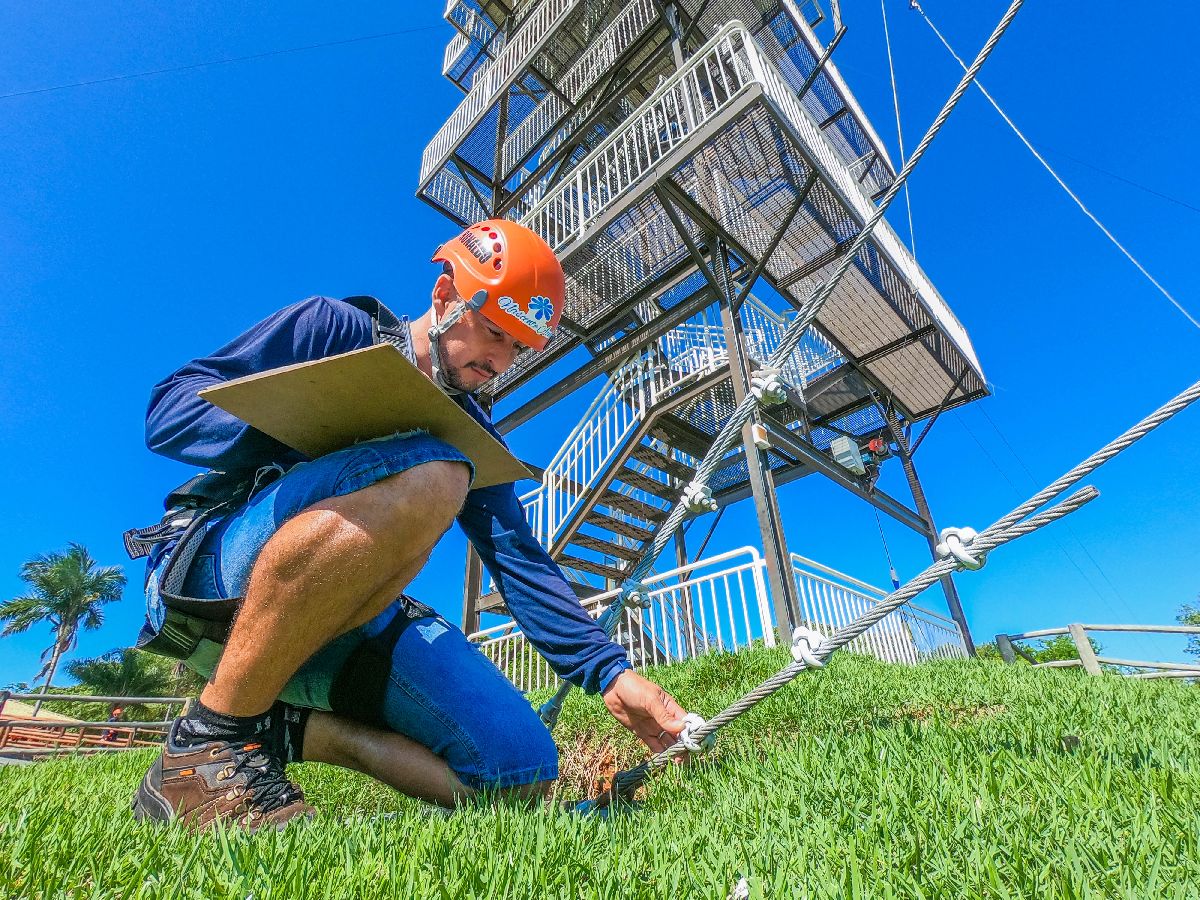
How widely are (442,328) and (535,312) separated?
1.05 ft

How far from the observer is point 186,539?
147 cm

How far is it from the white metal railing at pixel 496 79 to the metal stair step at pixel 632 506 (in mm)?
6334

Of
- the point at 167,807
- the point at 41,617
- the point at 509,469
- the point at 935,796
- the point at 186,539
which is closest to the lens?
the point at 935,796

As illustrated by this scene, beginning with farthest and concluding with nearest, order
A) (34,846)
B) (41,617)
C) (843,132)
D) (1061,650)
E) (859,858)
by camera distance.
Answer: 1. (41,617)
2. (1061,650)
3. (843,132)
4. (34,846)
5. (859,858)

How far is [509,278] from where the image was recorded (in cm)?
195

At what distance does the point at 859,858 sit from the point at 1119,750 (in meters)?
0.92

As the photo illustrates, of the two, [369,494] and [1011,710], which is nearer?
[369,494]

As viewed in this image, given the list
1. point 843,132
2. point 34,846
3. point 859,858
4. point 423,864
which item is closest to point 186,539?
point 34,846

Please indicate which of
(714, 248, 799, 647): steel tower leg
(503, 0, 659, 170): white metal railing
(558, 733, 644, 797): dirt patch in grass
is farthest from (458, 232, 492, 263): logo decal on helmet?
(503, 0, 659, 170): white metal railing

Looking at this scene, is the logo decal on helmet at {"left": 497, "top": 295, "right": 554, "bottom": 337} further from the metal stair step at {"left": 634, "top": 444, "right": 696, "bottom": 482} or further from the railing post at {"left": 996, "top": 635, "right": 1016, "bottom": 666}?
the railing post at {"left": 996, "top": 635, "right": 1016, "bottom": 666}

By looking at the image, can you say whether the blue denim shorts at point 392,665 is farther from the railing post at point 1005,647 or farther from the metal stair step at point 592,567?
the railing post at point 1005,647

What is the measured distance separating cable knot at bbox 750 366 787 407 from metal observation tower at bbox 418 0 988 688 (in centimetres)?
315

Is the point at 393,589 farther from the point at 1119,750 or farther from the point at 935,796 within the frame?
the point at 1119,750

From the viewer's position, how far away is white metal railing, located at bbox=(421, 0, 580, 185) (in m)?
9.01
